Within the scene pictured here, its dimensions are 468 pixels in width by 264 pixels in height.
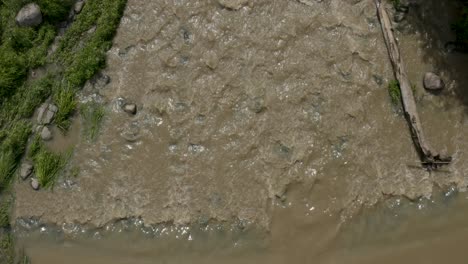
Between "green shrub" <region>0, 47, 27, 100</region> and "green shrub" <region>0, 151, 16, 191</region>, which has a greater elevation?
"green shrub" <region>0, 47, 27, 100</region>

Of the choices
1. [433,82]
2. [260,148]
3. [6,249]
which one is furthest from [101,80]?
[433,82]

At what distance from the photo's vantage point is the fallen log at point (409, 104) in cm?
677

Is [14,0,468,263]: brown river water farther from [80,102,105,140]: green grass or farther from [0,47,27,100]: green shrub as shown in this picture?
[0,47,27,100]: green shrub

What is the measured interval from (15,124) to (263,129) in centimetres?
369

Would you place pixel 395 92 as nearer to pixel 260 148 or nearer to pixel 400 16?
pixel 400 16

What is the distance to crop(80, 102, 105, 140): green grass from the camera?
24.0 feet

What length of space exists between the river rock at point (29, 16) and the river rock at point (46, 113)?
48.9 inches

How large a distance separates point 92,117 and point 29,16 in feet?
5.87

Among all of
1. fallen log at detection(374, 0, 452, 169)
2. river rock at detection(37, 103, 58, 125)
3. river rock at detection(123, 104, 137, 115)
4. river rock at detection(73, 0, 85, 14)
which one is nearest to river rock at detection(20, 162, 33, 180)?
river rock at detection(37, 103, 58, 125)

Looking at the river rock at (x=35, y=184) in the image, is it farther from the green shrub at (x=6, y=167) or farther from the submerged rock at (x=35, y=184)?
the green shrub at (x=6, y=167)

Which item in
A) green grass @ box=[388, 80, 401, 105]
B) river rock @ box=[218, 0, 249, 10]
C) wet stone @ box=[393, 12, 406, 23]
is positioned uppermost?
wet stone @ box=[393, 12, 406, 23]

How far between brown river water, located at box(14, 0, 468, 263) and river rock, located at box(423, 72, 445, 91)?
115 mm

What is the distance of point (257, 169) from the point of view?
7.04m

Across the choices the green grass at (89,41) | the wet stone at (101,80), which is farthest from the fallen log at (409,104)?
the wet stone at (101,80)
